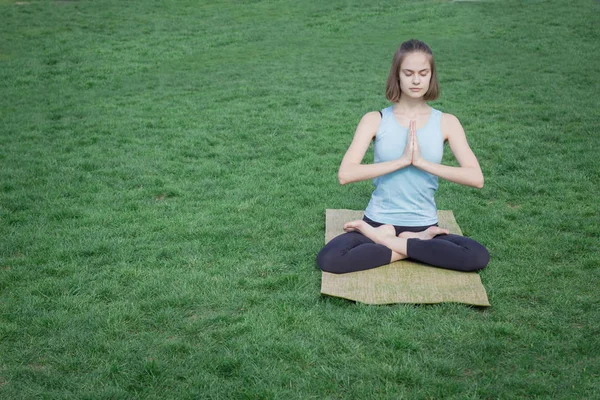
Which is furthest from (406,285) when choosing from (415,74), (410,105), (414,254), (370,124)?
(415,74)

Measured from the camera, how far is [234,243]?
5547 mm

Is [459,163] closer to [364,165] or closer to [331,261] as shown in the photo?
[364,165]

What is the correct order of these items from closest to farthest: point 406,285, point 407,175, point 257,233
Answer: point 406,285 < point 407,175 < point 257,233

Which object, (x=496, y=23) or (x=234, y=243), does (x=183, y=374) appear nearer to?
(x=234, y=243)

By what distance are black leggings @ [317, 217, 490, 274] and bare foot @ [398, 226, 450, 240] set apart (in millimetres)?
80

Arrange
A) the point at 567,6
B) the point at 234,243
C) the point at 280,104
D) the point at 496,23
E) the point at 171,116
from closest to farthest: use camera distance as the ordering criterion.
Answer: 1. the point at 234,243
2. the point at 171,116
3. the point at 280,104
4. the point at 496,23
5. the point at 567,6

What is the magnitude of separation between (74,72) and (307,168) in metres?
7.53

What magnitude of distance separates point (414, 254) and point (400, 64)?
1321 mm

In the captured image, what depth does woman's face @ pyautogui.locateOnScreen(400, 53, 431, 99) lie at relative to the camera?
4684 mm

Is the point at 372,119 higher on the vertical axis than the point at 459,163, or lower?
higher

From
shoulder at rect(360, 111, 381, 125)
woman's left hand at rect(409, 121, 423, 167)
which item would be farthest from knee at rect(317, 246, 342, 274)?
shoulder at rect(360, 111, 381, 125)

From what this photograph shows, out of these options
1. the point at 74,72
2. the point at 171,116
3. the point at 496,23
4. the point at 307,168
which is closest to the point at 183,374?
the point at 307,168

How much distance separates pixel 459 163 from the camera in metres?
4.82

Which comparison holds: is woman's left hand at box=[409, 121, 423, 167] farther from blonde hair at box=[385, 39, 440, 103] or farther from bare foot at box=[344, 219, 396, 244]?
bare foot at box=[344, 219, 396, 244]
